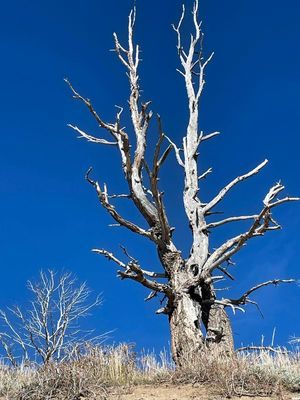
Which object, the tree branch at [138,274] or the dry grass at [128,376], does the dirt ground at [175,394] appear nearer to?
the dry grass at [128,376]

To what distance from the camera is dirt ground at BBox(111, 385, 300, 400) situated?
7.61 meters

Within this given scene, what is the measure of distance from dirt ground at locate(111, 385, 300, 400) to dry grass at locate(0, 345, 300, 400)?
0.16 meters

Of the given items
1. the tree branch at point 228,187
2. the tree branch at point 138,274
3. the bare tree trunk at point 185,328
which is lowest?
the bare tree trunk at point 185,328

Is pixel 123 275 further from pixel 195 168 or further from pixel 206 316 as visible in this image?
pixel 195 168

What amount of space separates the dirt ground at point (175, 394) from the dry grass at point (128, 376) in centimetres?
16

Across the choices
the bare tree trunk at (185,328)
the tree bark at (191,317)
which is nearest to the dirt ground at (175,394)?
the tree bark at (191,317)

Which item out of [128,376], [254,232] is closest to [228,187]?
[254,232]

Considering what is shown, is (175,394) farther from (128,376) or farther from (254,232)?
(254,232)

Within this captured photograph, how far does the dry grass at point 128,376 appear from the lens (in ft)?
25.6

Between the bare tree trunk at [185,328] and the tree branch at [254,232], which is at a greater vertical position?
the tree branch at [254,232]

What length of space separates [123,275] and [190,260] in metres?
1.68

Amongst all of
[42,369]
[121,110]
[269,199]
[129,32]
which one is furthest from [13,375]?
[129,32]

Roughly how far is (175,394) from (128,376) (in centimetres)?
134

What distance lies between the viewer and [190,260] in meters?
13.1
